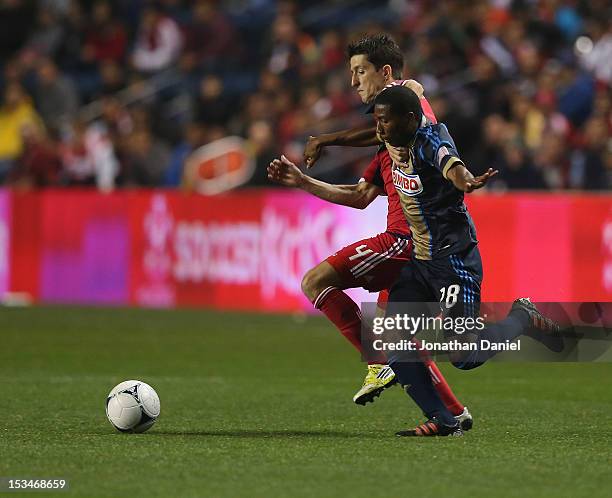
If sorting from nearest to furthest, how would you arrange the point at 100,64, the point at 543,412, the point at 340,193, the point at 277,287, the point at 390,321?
the point at 390,321 → the point at 340,193 → the point at 543,412 → the point at 277,287 → the point at 100,64

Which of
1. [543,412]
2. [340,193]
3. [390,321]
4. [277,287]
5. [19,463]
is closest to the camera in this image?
[19,463]

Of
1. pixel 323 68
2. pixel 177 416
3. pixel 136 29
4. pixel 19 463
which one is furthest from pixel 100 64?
pixel 19 463

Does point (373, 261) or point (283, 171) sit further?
point (373, 261)

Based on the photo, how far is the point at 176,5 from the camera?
23.5m

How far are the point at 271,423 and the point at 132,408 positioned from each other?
98 cm

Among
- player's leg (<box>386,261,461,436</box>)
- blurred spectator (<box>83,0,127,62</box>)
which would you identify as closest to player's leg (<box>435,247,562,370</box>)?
player's leg (<box>386,261,461,436</box>)

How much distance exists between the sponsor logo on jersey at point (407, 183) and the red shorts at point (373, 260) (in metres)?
0.60

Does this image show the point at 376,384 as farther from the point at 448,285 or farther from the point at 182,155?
the point at 182,155

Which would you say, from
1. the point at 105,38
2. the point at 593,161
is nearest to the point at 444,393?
the point at 593,161

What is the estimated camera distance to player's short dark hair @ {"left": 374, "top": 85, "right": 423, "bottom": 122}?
7500 millimetres

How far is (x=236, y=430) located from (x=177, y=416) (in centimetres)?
80

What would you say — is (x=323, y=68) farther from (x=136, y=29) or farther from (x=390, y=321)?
(x=390, y=321)

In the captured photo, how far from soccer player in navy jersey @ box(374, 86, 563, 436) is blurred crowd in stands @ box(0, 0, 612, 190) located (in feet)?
25.2

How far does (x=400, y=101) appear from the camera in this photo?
7516mm
